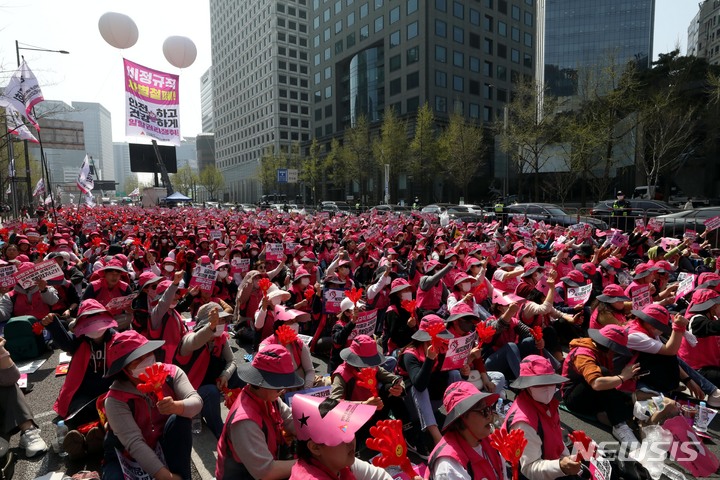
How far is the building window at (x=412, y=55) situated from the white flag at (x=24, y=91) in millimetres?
45873

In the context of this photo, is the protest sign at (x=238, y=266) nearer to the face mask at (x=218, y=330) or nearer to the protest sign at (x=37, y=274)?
the protest sign at (x=37, y=274)

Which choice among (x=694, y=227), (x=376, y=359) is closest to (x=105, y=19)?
(x=376, y=359)

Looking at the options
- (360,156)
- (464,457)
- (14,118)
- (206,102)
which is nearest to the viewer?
(464,457)

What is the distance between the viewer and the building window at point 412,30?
53719 millimetres

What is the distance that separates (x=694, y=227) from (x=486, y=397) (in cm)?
1524

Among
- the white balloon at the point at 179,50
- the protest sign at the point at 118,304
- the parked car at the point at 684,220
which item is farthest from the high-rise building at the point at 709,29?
the protest sign at the point at 118,304

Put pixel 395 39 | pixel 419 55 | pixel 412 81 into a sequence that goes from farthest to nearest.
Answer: pixel 395 39
pixel 412 81
pixel 419 55

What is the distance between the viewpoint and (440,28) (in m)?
53.9

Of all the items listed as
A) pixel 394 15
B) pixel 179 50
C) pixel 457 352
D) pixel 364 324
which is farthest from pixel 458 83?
pixel 457 352

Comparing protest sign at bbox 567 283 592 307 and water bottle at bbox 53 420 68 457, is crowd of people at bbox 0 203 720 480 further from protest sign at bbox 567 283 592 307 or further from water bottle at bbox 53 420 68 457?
water bottle at bbox 53 420 68 457

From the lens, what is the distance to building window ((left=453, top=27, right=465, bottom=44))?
55281 mm

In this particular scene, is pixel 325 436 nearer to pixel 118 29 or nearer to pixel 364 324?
pixel 364 324

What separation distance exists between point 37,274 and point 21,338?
3.41 feet

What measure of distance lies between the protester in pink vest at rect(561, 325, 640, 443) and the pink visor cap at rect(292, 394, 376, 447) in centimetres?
291
